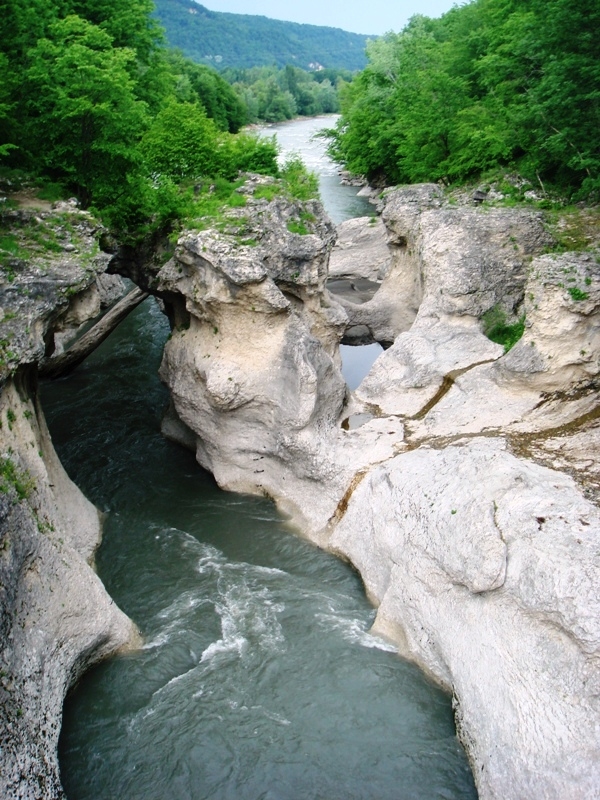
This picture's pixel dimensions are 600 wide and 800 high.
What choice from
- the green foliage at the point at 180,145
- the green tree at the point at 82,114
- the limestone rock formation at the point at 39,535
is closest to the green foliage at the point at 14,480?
the limestone rock formation at the point at 39,535

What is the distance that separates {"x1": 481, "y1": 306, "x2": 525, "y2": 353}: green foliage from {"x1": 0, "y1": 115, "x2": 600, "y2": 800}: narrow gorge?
17cm

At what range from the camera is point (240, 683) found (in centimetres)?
1203

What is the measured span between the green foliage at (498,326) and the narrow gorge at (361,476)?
168 mm

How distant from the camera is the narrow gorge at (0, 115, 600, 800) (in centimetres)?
1028

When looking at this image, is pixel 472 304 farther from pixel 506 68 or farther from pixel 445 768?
pixel 445 768

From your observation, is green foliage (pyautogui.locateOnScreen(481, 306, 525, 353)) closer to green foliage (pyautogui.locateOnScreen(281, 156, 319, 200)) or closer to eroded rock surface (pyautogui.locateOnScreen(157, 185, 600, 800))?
eroded rock surface (pyautogui.locateOnScreen(157, 185, 600, 800))

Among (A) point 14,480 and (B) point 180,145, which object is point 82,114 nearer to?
(B) point 180,145

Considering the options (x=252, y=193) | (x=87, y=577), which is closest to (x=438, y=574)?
(x=87, y=577)

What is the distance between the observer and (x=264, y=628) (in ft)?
43.1

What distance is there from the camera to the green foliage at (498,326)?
19.4 meters

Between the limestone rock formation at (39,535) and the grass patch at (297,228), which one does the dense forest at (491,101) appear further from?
the limestone rock formation at (39,535)

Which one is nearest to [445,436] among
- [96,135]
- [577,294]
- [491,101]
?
[577,294]

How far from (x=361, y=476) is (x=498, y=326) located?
6862 millimetres

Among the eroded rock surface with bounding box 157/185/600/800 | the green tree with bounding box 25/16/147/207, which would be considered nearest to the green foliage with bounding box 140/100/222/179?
the green tree with bounding box 25/16/147/207
